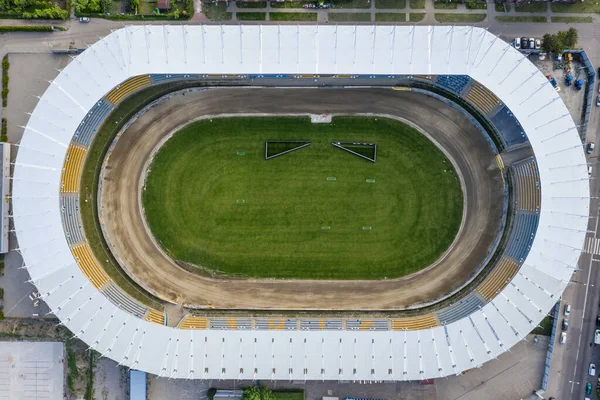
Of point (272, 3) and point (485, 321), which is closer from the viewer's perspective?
point (485, 321)

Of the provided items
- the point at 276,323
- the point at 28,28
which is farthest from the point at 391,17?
the point at 28,28

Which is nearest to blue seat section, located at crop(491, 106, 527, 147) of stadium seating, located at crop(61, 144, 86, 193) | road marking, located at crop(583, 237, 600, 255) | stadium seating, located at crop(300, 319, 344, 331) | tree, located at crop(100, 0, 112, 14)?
road marking, located at crop(583, 237, 600, 255)

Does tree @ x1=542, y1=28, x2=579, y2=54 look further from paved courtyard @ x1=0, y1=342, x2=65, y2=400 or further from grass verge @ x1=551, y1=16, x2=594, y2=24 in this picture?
paved courtyard @ x1=0, y1=342, x2=65, y2=400

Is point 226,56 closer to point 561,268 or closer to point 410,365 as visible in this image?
point 410,365

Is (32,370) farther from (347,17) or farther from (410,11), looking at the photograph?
(410,11)

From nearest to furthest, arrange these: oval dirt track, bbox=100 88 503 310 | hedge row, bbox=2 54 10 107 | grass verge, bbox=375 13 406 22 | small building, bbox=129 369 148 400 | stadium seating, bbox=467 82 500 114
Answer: stadium seating, bbox=467 82 500 114, small building, bbox=129 369 148 400, grass verge, bbox=375 13 406 22, hedge row, bbox=2 54 10 107, oval dirt track, bbox=100 88 503 310

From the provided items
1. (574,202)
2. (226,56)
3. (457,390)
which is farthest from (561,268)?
(226,56)
